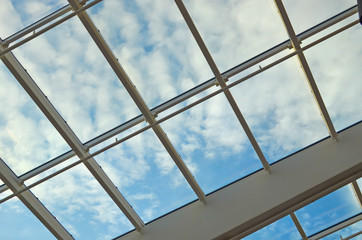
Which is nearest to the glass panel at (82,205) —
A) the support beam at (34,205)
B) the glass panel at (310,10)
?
the support beam at (34,205)

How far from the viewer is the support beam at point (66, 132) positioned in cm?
1252

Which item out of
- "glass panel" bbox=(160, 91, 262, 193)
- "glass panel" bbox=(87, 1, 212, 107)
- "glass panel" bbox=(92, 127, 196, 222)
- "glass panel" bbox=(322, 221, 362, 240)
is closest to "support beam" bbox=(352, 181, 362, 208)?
"glass panel" bbox=(322, 221, 362, 240)

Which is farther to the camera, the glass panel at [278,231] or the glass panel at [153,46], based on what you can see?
the glass panel at [278,231]

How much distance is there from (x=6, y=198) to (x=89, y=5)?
6803mm

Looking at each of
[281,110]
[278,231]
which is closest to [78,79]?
[281,110]

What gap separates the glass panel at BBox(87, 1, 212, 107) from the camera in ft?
41.7

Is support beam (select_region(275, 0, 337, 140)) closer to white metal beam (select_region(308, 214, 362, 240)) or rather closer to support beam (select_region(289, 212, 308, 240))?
support beam (select_region(289, 212, 308, 240))

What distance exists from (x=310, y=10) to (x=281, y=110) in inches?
128

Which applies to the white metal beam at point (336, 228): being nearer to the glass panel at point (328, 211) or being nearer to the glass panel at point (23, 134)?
the glass panel at point (328, 211)

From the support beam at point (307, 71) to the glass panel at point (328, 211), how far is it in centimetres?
296

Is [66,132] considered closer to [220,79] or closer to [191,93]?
[191,93]

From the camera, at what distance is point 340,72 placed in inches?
559

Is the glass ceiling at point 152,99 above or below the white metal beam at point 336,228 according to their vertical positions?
above

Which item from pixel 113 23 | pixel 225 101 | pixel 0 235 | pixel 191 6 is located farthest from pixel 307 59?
pixel 0 235
